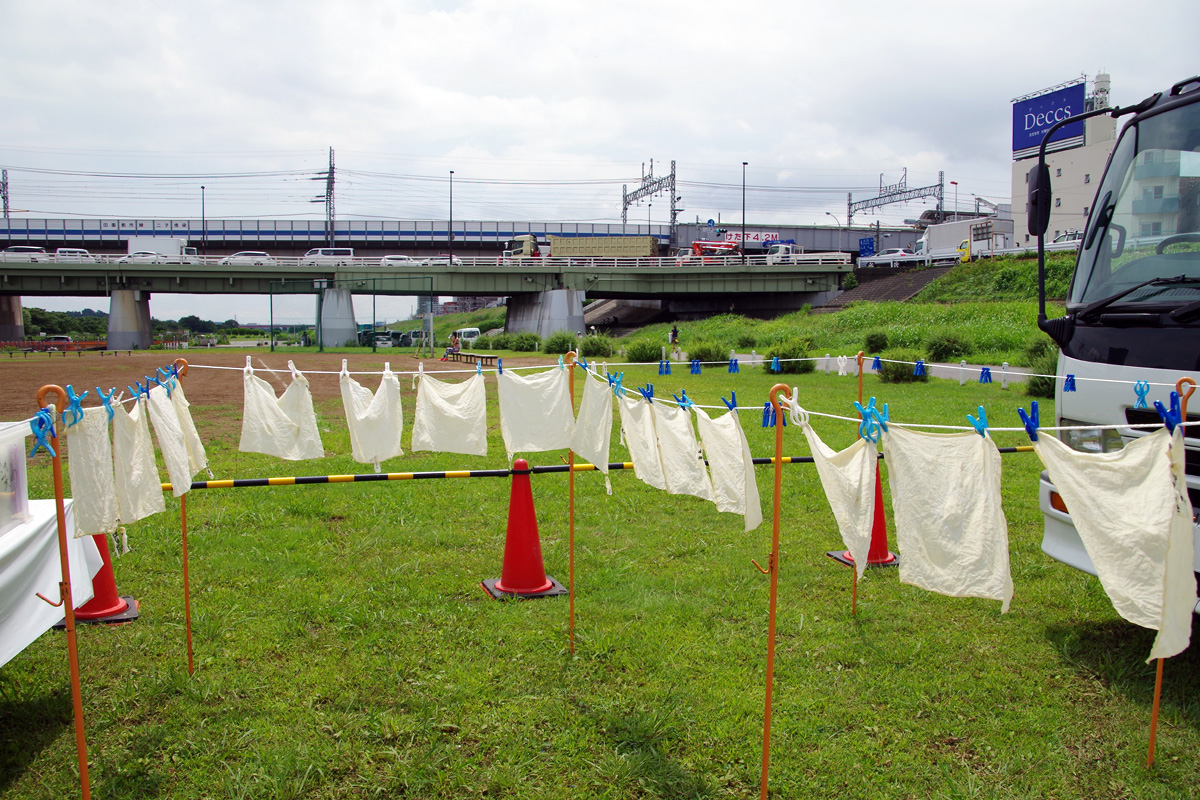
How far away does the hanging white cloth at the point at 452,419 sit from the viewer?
5371 mm

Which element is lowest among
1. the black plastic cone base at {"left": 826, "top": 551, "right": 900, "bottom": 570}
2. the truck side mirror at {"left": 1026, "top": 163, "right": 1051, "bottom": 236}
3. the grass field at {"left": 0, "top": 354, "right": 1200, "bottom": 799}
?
the grass field at {"left": 0, "top": 354, "right": 1200, "bottom": 799}

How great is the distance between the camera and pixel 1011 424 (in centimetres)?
1178

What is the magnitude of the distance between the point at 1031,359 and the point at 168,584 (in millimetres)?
20101

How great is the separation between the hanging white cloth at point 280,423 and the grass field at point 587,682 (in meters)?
1.03

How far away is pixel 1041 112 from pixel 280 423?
69437mm

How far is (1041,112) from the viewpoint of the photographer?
193 ft

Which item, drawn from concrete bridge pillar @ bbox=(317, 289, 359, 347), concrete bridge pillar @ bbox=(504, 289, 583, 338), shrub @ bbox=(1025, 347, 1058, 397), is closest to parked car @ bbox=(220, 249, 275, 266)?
concrete bridge pillar @ bbox=(317, 289, 359, 347)

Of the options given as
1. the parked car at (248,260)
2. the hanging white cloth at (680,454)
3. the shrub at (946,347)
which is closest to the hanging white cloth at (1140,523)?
the hanging white cloth at (680,454)

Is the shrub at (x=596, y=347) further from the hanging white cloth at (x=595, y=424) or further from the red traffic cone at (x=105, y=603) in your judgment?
the red traffic cone at (x=105, y=603)

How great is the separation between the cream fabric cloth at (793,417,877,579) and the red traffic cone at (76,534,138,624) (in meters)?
4.58

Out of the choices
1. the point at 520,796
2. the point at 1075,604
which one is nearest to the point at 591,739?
the point at 520,796

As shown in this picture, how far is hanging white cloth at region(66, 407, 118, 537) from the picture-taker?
3.30 meters

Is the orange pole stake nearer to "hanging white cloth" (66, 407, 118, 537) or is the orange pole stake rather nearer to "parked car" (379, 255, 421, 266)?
"hanging white cloth" (66, 407, 118, 537)

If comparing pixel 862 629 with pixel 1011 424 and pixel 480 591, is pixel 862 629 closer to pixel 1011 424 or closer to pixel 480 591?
pixel 480 591
